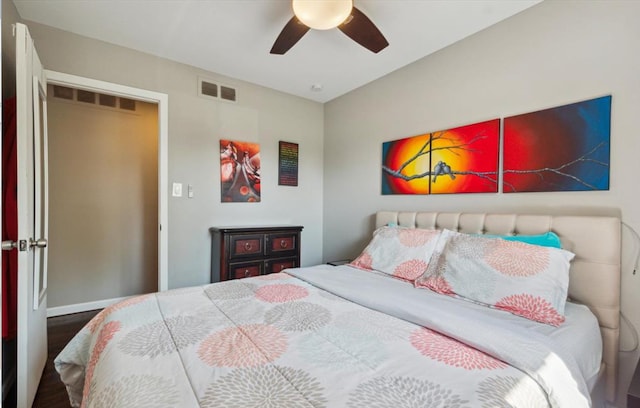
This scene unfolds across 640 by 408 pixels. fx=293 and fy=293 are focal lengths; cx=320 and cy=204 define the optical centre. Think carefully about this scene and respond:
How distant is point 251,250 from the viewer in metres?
2.96

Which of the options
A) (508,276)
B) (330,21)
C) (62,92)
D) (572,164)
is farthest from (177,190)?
(572,164)

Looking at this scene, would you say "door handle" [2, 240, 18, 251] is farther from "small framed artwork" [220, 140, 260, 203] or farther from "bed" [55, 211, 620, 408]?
"small framed artwork" [220, 140, 260, 203]

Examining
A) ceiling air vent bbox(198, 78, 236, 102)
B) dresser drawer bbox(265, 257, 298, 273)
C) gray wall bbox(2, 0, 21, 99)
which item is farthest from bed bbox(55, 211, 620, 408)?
ceiling air vent bbox(198, 78, 236, 102)

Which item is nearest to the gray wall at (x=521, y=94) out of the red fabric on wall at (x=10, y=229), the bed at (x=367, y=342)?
the bed at (x=367, y=342)

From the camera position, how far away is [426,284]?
1.77 meters

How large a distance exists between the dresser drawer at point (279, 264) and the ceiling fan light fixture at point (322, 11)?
7.27 ft

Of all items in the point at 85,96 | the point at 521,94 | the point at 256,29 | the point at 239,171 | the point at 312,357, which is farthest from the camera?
the point at 239,171

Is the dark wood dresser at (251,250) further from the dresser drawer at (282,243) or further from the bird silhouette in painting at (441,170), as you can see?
the bird silhouette in painting at (441,170)

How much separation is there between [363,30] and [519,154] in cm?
135

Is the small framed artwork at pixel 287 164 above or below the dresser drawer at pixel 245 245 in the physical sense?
above

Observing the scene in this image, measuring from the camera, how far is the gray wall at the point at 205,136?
2.48 meters

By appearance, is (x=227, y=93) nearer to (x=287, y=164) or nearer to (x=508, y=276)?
(x=287, y=164)

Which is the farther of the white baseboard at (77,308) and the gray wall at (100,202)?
the gray wall at (100,202)

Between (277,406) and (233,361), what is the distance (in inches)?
10.4
